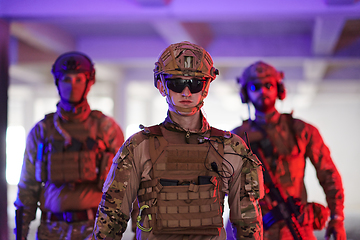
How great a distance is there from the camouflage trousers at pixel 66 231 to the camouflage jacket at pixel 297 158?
1.23 metres

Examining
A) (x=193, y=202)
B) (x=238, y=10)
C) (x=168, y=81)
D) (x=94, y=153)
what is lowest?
(x=193, y=202)

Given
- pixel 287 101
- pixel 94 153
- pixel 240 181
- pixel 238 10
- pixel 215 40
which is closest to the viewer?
pixel 240 181

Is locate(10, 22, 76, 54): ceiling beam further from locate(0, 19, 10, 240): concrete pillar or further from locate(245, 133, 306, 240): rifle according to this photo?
locate(245, 133, 306, 240): rifle

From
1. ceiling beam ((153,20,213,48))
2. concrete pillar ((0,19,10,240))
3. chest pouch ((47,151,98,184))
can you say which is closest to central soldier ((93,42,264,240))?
chest pouch ((47,151,98,184))

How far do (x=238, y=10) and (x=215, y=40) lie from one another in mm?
3543

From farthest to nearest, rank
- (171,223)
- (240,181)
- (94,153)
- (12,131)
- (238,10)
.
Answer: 1. (12,131)
2. (238,10)
3. (94,153)
4. (240,181)
5. (171,223)

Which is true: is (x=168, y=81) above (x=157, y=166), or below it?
above

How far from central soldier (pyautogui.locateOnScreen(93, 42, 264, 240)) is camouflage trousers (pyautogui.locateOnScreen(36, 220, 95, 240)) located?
1057 mm

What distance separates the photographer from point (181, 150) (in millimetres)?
1661

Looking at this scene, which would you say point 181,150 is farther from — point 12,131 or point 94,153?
point 12,131

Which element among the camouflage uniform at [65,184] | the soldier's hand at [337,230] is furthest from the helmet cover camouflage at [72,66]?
the soldier's hand at [337,230]

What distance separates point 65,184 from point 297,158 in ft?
5.45

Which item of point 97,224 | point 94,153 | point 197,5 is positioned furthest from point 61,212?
point 197,5

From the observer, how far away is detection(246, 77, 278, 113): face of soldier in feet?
8.91
